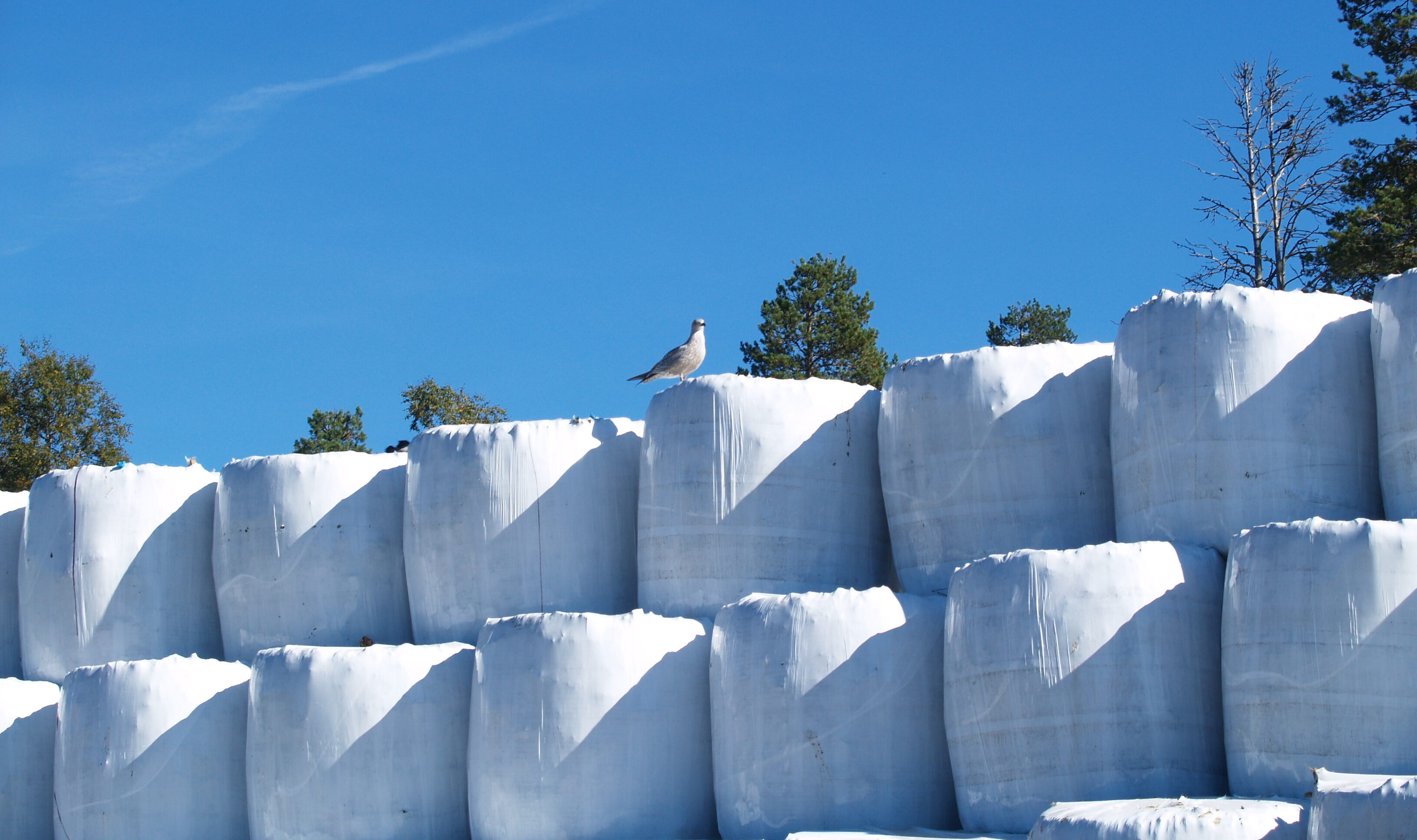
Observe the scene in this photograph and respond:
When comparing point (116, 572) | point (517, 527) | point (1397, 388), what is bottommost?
point (116, 572)

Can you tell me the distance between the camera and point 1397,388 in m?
7.62

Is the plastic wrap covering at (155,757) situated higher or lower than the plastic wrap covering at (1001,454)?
lower

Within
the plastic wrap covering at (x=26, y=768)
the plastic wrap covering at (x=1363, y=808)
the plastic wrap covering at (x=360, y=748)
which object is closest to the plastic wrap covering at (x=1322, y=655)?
the plastic wrap covering at (x=1363, y=808)

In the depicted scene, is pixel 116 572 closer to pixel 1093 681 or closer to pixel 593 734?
pixel 593 734

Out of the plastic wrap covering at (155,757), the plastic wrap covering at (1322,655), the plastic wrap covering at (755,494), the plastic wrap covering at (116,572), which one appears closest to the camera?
the plastic wrap covering at (1322,655)

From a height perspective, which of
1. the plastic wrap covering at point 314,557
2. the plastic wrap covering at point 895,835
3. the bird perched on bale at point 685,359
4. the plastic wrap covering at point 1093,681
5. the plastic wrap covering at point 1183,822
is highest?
the bird perched on bale at point 685,359

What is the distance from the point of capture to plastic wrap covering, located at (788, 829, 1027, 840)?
24.5ft

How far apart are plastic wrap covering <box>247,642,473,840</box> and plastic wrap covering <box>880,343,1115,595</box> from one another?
2.86m

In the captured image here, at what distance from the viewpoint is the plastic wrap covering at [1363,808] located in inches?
228

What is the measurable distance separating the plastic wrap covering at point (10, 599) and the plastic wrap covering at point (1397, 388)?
9.06 meters

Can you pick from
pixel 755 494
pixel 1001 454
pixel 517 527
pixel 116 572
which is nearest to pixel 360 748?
pixel 517 527

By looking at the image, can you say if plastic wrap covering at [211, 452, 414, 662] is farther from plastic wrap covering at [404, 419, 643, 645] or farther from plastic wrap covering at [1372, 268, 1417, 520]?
plastic wrap covering at [1372, 268, 1417, 520]

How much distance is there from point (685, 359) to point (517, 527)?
1814 millimetres

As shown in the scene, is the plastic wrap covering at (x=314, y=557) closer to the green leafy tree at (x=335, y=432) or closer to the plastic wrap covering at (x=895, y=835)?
the plastic wrap covering at (x=895, y=835)
